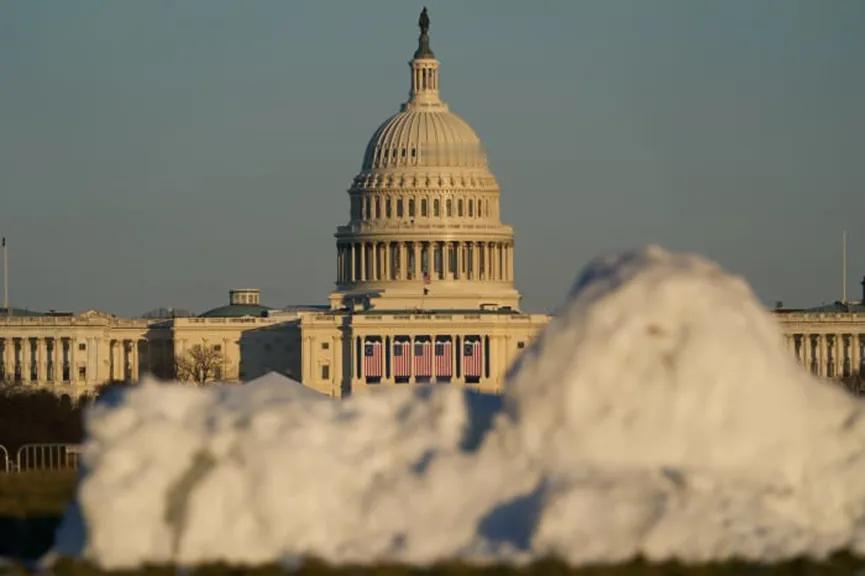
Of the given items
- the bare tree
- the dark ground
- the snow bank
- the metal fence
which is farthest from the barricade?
the bare tree

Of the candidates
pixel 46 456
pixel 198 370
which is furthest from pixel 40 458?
pixel 198 370

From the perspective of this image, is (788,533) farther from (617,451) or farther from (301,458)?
(301,458)

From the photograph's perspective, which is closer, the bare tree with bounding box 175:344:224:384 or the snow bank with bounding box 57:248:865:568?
the snow bank with bounding box 57:248:865:568

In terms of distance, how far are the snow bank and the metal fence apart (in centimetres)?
3078

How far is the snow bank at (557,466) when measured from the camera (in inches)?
1704

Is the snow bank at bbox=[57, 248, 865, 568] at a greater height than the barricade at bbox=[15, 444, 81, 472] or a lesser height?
greater

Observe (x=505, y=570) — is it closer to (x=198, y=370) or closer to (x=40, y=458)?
(x=40, y=458)

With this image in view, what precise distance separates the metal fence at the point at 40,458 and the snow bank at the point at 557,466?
3078cm

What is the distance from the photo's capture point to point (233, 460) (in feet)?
146

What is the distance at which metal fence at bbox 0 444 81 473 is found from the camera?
255ft

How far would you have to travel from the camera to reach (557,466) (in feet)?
146

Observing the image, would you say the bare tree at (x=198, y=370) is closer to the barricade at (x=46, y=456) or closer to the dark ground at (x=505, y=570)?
the barricade at (x=46, y=456)

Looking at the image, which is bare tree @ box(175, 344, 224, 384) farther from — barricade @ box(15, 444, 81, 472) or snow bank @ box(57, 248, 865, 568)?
snow bank @ box(57, 248, 865, 568)

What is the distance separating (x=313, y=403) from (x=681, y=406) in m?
5.64
